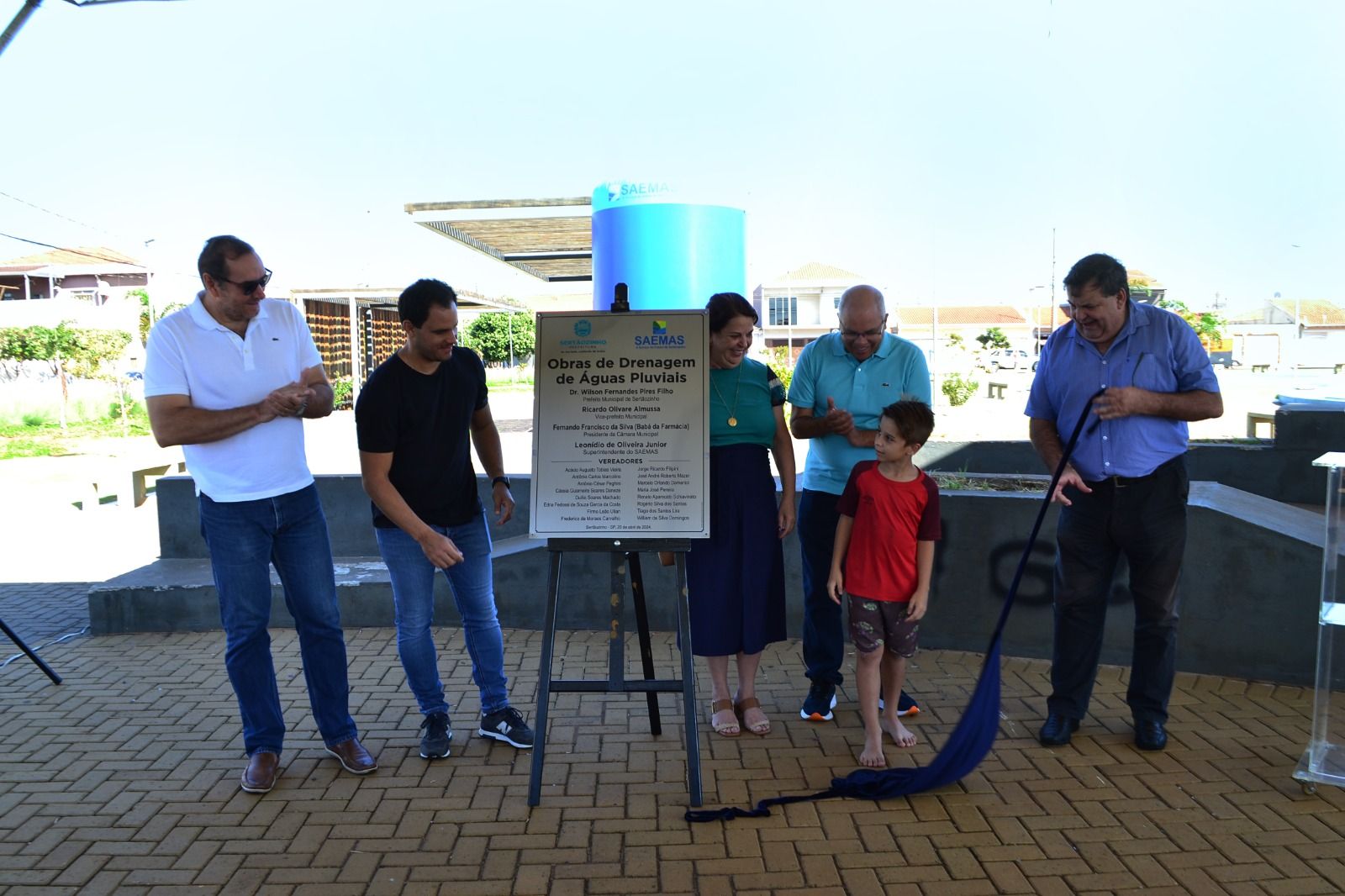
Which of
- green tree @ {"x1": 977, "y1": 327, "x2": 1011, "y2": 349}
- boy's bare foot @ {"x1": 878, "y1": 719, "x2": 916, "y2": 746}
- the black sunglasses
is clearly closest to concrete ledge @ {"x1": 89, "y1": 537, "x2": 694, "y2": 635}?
boy's bare foot @ {"x1": 878, "y1": 719, "x2": 916, "y2": 746}

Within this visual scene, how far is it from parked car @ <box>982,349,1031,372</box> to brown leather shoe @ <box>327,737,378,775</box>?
56688mm

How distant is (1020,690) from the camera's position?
501 centimetres

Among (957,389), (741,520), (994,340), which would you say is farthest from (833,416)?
(994,340)

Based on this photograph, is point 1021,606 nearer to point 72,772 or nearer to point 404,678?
point 404,678

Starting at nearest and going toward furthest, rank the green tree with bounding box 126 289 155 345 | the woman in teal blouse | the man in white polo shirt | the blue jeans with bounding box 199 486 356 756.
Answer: the man in white polo shirt, the blue jeans with bounding box 199 486 356 756, the woman in teal blouse, the green tree with bounding box 126 289 155 345

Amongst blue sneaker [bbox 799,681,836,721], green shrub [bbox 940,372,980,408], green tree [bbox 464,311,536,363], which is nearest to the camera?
blue sneaker [bbox 799,681,836,721]

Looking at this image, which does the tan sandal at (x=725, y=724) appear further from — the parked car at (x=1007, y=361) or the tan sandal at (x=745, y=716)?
the parked car at (x=1007, y=361)

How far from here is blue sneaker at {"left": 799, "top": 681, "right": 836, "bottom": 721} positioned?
4.68 metres

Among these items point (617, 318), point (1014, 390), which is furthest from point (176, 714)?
point (1014, 390)

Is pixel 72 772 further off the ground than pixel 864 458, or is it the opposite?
pixel 864 458

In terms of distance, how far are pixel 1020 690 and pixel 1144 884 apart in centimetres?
182

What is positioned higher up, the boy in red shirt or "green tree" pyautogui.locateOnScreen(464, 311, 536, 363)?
"green tree" pyautogui.locateOnScreen(464, 311, 536, 363)

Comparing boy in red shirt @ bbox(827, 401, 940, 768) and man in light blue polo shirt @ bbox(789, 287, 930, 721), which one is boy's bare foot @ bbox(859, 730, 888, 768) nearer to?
boy in red shirt @ bbox(827, 401, 940, 768)

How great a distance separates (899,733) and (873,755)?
0.27 metres
